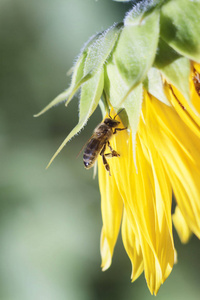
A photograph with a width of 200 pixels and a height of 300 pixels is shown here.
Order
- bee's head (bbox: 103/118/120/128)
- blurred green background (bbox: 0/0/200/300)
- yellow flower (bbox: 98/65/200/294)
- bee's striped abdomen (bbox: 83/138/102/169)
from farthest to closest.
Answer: blurred green background (bbox: 0/0/200/300) < bee's striped abdomen (bbox: 83/138/102/169) < bee's head (bbox: 103/118/120/128) < yellow flower (bbox: 98/65/200/294)

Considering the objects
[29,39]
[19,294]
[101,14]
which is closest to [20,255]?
[19,294]

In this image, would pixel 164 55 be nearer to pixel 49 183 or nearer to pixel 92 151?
pixel 92 151

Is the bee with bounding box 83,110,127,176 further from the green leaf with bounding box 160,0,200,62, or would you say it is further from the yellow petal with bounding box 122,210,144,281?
the green leaf with bounding box 160,0,200,62

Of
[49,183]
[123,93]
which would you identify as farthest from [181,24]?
[49,183]

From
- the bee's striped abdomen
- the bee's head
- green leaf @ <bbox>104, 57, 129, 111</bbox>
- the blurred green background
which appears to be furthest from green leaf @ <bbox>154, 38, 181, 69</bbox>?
the blurred green background

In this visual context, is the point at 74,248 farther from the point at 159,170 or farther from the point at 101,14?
the point at 159,170

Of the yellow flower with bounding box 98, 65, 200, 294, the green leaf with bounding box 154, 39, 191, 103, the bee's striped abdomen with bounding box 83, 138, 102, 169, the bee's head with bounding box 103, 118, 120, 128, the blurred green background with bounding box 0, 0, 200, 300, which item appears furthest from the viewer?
the blurred green background with bounding box 0, 0, 200, 300
